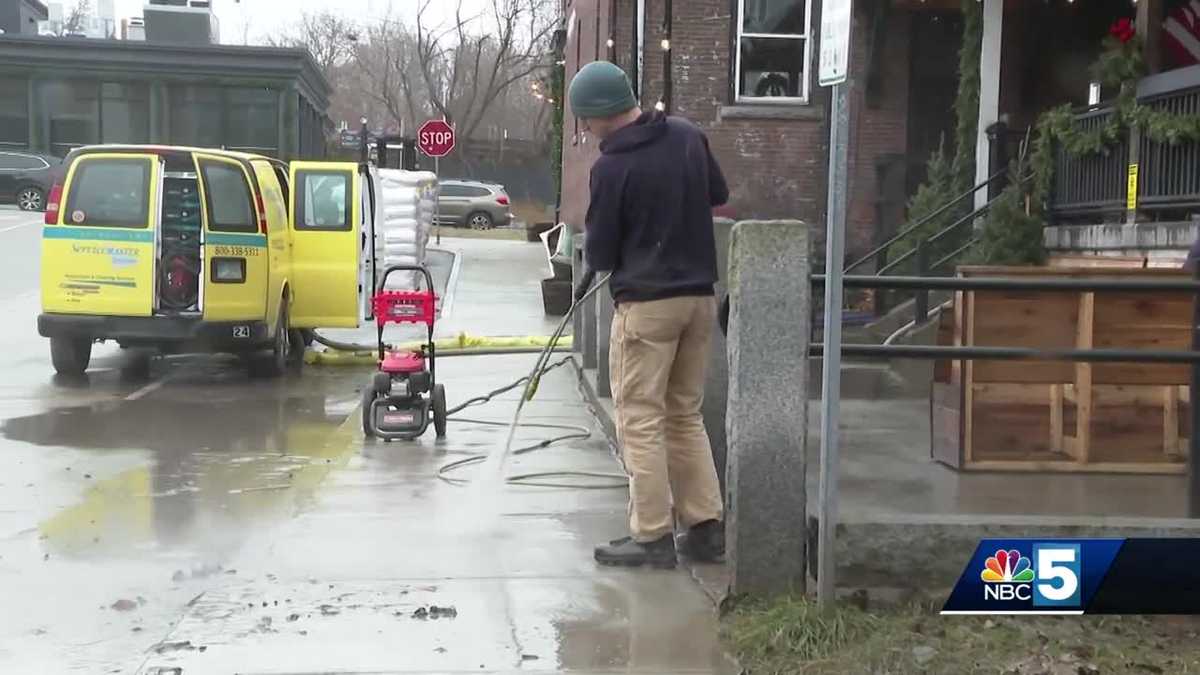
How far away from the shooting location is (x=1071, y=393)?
277 inches

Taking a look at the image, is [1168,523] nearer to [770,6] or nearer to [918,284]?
[918,284]

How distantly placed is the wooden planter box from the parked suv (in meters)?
33.4

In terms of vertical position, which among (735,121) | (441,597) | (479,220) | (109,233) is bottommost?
(441,597)

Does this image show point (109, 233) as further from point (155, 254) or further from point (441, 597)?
point (441, 597)

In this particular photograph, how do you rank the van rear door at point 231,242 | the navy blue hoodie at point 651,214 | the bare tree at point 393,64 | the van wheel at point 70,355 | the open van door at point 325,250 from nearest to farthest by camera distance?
the navy blue hoodie at point 651,214, the van rear door at point 231,242, the van wheel at point 70,355, the open van door at point 325,250, the bare tree at point 393,64

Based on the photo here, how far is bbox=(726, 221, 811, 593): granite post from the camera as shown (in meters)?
4.90

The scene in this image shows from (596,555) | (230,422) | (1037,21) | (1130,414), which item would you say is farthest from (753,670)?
(1037,21)

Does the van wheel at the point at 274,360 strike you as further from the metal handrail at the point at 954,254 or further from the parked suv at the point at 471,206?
the parked suv at the point at 471,206

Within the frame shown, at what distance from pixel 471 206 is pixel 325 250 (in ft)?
88.8

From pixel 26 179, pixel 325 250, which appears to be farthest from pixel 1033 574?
Answer: pixel 26 179

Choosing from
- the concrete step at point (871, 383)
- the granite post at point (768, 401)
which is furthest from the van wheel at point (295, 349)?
the granite post at point (768, 401)

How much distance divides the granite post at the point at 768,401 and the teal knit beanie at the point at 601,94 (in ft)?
2.93

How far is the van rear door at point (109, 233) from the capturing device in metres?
11.3

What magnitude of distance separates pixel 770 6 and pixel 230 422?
30.8ft
